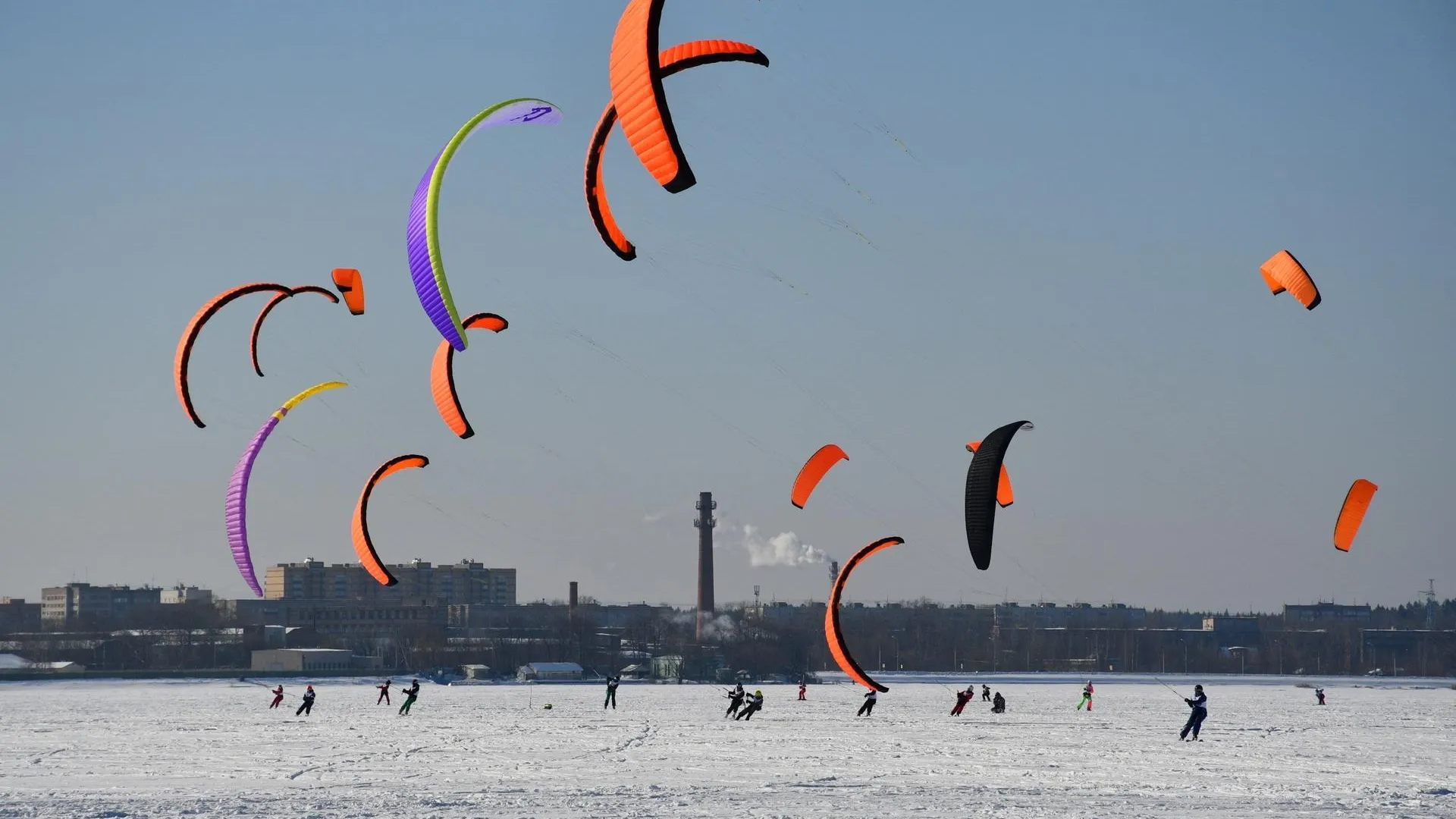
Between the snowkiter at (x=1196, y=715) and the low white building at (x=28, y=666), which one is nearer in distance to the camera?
the snowkiter at (x=1196, y=715)

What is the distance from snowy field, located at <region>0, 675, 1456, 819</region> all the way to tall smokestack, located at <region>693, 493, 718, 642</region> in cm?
5966

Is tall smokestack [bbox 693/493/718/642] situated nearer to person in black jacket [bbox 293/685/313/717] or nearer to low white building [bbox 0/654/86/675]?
low white building [bbox 0/654/86/675]

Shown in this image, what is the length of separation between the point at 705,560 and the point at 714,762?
79534mm

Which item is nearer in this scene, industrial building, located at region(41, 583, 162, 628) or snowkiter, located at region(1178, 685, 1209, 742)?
snowkiter, located at region(1178, 685, 1209, 742)

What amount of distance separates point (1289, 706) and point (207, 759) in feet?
91.7

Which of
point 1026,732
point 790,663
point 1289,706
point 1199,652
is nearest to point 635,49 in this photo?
point 1026,732

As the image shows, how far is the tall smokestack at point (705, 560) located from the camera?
9661cm

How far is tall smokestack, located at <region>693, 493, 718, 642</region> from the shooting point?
9661 centimetres

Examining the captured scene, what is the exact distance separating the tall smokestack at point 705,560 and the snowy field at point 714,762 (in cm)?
5966

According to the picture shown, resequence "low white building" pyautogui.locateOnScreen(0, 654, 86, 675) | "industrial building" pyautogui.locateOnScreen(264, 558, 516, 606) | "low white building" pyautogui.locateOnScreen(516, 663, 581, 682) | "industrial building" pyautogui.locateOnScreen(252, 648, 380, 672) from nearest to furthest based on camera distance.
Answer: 1. "low white building" pyautogui.locateOnScreen(516, 663, 581, 682)
2. "low white building" pyautogui.locateOnScreen(0, 654, 86, 675)
3. "industrial building" pyautogui.locateOnScreen(252, 648, 380, 672)
4. "industrial building" pyautogui.locateOnScreen(264, 558, 516, 606)

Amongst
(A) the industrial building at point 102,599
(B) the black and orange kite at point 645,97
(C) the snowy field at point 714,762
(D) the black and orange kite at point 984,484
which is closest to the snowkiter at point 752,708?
(C) the snowy field at point 714,762

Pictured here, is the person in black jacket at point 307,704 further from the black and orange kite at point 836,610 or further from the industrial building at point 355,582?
the industrial building at point 355,582

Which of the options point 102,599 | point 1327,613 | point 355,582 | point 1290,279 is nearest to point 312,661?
point 355,582

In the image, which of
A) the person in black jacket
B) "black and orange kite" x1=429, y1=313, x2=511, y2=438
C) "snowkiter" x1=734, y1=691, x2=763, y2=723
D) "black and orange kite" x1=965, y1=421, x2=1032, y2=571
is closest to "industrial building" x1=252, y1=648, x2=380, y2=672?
the person in black jacket
